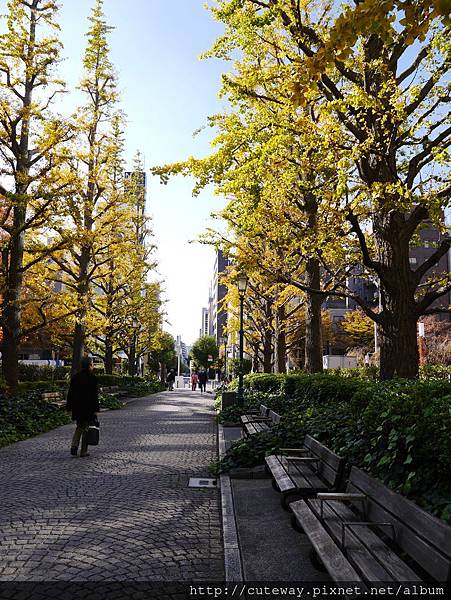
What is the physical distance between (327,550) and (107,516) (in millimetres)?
2892

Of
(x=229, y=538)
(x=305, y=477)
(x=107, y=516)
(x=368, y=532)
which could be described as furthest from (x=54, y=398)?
(x=368, y=532)

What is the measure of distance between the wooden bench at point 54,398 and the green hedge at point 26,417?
28 centimetres

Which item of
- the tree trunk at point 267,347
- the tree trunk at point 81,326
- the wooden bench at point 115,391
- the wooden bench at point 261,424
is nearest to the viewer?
the wooden bench at point 261,424

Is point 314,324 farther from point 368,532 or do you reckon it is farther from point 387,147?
point 368,532

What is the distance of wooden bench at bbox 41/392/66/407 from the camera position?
16752 mm

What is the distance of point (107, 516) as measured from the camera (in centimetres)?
570

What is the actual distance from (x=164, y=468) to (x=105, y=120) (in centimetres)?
1842

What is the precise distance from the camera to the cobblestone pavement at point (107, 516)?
4.29 m

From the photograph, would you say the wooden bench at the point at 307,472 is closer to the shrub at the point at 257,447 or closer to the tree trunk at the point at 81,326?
the shrub at the point at 257,447

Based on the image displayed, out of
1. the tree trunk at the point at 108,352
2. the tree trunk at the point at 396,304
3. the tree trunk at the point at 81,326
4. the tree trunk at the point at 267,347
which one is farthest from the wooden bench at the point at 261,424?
the tree trunk at the point at 108,352

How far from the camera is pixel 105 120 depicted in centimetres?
2312

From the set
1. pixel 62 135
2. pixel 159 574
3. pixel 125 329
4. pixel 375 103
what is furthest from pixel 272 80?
pixel 125 329

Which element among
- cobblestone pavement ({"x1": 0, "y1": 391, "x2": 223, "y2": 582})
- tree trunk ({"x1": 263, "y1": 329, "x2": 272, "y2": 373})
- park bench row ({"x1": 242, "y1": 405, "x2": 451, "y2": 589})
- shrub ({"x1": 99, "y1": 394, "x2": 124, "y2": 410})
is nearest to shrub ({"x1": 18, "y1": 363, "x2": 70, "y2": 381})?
shrub ({"x1": 99, "y1": 394, "x2": 124, "y2": 410})

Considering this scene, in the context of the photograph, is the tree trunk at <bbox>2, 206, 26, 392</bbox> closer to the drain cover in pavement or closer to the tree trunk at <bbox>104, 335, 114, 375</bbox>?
the drain cover in pavement
